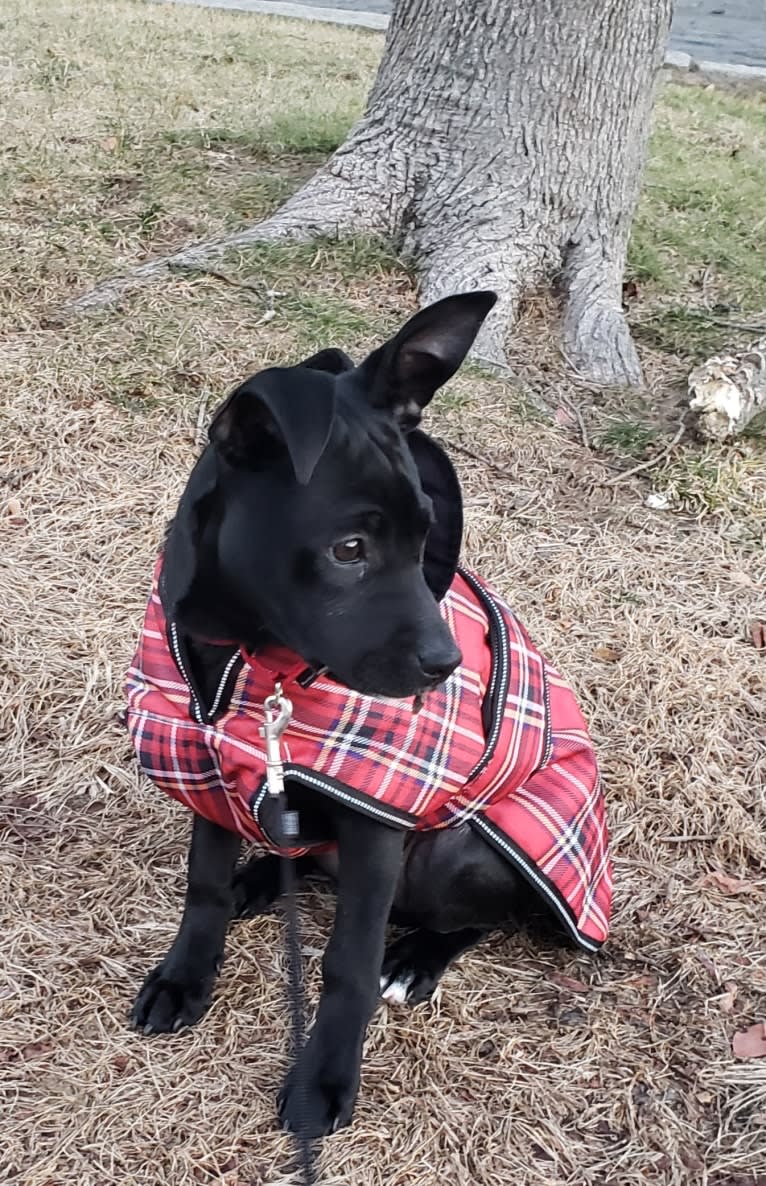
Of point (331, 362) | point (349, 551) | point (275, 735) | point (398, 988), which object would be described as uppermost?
point (331, 362)

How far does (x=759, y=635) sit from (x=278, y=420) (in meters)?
2.52

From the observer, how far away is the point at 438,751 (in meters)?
2.38

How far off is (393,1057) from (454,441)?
247 cm

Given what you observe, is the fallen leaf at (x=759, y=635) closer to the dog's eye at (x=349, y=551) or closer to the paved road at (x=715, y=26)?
the dog's eye at (x=349, y=551)

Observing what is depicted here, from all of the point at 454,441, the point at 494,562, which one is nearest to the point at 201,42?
the point at 454,441

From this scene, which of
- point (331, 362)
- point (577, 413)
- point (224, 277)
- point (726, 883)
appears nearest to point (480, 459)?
point (577, 413)

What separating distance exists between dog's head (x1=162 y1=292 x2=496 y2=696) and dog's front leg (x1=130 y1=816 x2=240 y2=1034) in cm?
61

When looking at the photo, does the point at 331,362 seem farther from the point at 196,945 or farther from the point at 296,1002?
the point at 196,945

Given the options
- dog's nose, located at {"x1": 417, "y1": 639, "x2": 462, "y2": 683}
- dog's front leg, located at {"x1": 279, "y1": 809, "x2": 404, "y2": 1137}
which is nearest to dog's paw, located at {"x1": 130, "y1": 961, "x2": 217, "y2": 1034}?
dog's front leg, located at {"x1": 279, "y1": 809, "x2": 404, "y2": 1137}

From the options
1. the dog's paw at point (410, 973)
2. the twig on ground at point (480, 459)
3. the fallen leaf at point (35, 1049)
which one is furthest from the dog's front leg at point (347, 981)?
the twig on ground at point (480, 459)

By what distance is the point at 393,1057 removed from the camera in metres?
2.58

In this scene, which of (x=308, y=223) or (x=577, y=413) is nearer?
(x=577, y=413)

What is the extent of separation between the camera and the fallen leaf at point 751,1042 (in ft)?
8.73

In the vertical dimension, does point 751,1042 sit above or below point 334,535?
below
